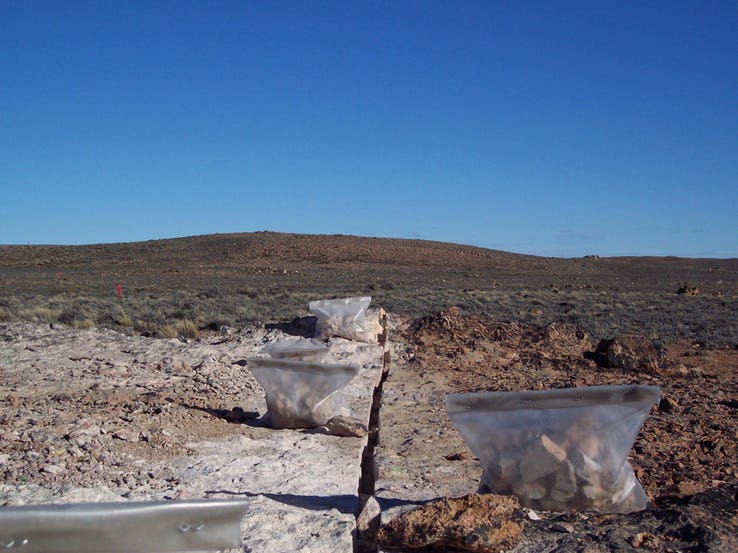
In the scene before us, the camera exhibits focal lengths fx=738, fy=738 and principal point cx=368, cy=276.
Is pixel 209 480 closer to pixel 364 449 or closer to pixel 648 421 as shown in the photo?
pixel 364 449

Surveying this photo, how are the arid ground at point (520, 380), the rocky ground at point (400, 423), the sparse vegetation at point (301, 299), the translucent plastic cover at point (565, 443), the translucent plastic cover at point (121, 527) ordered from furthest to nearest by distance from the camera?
the sparse vegetation at point (301, 299) < the translucent plastic cover at point (565, 443) < the arid ground at point (520, 380) < the rocky ground at point (400, 423) < the translucent plastic cover at point (121, 527)

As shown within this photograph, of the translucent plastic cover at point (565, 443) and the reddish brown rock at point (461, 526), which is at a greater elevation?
the translucent plastic cover at point (565, 443)

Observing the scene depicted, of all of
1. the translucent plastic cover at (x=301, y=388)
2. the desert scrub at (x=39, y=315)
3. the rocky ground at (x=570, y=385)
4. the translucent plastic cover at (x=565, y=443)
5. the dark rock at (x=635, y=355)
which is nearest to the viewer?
the rocky ground at (x=570, y=385)

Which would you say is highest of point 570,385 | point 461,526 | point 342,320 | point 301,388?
point 342,320

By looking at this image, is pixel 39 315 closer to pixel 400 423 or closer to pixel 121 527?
pixel 400 423

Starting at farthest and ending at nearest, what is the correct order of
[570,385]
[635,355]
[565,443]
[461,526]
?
[635,355] → [570,385] → [565,443] → [461,526]

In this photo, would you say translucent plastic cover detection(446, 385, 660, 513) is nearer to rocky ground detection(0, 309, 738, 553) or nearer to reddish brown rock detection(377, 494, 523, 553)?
rocky ground detection(0, 309, 738, 553)

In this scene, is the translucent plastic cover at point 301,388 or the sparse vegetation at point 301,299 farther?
the sparse vegetation at point 301,299

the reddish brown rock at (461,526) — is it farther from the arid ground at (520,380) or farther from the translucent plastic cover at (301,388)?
the translucent plastic cover at (301,388)

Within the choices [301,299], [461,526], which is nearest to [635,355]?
[461,526]

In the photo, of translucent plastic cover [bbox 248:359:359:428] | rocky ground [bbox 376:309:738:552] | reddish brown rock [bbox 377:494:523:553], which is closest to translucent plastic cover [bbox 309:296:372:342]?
rocky ground [bbox 376:309:738:552]

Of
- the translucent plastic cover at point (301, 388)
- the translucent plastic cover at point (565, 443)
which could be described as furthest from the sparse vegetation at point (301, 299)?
the translucent plastic cover at point (565, 443)

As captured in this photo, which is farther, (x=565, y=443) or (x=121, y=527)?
(x=565, y=443)

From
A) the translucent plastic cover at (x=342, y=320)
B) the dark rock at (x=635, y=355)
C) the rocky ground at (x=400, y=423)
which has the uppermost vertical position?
the translucent plastic cover at (x=342, y=320)
